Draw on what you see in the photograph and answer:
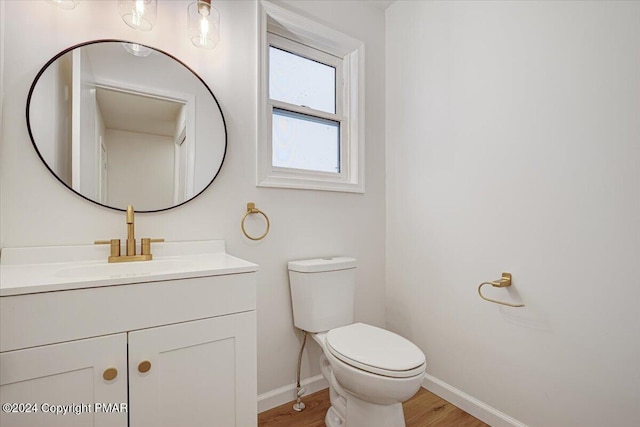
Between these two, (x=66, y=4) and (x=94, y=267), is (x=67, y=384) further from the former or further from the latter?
(x=66, y=4)

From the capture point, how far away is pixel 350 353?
4.17 feet

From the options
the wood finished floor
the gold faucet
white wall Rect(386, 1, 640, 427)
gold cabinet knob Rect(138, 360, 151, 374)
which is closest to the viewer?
gold cabinet knob Rect(138, 360, 151, 374)

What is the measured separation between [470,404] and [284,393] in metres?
0.99

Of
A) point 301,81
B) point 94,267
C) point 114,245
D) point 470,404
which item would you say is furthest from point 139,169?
point 470,404

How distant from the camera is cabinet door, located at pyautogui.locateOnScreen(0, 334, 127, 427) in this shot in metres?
0.79

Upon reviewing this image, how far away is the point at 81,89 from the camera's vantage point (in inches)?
49.4

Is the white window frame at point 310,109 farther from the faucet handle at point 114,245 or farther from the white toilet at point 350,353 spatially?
the faucet handle at point 114,245

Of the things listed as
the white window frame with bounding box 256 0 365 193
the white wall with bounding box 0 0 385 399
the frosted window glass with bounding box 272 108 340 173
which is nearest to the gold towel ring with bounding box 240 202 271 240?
the white wall with bounding box 0 0 385 399

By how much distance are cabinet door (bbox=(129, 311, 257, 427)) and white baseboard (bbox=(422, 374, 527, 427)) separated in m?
1.16

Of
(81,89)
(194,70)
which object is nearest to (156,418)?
(81,89)

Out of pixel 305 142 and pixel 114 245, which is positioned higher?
pixel 305 142

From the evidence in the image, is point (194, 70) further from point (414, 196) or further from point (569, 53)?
point (569, 53)

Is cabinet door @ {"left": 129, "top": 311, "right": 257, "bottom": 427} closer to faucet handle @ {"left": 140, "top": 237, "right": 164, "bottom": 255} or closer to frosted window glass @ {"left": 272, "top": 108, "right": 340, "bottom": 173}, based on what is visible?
faucet handle @ {"left": 140, "top": 237, "right": 164, "bottom": 255}

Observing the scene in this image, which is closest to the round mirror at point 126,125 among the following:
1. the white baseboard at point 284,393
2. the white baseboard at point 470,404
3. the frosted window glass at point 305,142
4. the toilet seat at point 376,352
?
the frosted window glass at point 305,142
